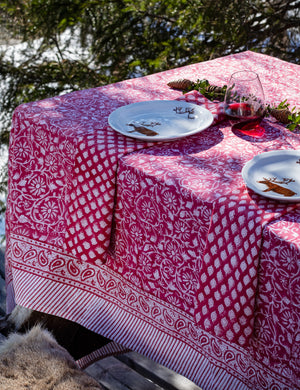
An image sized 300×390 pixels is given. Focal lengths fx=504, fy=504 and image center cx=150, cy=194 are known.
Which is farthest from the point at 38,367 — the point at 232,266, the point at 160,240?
the point at 232,266

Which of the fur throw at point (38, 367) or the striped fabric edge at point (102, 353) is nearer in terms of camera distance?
the fur throw at point (38, 367)

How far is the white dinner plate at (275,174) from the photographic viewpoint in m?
1.00

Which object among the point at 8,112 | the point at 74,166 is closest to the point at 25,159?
the point at 74,166

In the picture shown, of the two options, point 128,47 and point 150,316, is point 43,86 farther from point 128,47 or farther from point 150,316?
point 150,316

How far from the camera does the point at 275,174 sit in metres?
1.07

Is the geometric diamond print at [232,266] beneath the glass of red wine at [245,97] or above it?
beneath

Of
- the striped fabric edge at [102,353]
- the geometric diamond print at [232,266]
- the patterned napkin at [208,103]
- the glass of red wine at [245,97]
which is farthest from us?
the striped fabric edge at [102,353]

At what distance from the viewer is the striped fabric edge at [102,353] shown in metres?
1.59

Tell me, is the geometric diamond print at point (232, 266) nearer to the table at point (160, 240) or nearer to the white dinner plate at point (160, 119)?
the table at point (160, 240)

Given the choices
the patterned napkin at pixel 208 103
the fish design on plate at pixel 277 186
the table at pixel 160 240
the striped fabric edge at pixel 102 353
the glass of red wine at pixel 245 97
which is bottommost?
the striped fabric edge at pixel 102 353

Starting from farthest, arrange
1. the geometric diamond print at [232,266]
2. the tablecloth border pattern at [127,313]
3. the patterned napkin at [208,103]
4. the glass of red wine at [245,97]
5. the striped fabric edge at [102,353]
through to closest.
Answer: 1. the striped fabric edge at [102,353]
2. the patterned napkin at [208,103]
3. the glass of red wine at [245,97]
4. the tablecloth border pattern at [127,313]
5. the geometric diamond print at [232,266]

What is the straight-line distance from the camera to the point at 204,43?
12.3 feet

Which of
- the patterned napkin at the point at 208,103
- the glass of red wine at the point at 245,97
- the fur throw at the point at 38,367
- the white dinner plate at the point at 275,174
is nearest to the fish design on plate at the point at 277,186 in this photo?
the white dinner plate at the point at 275,174

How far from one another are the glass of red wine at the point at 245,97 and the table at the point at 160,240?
74 mm
